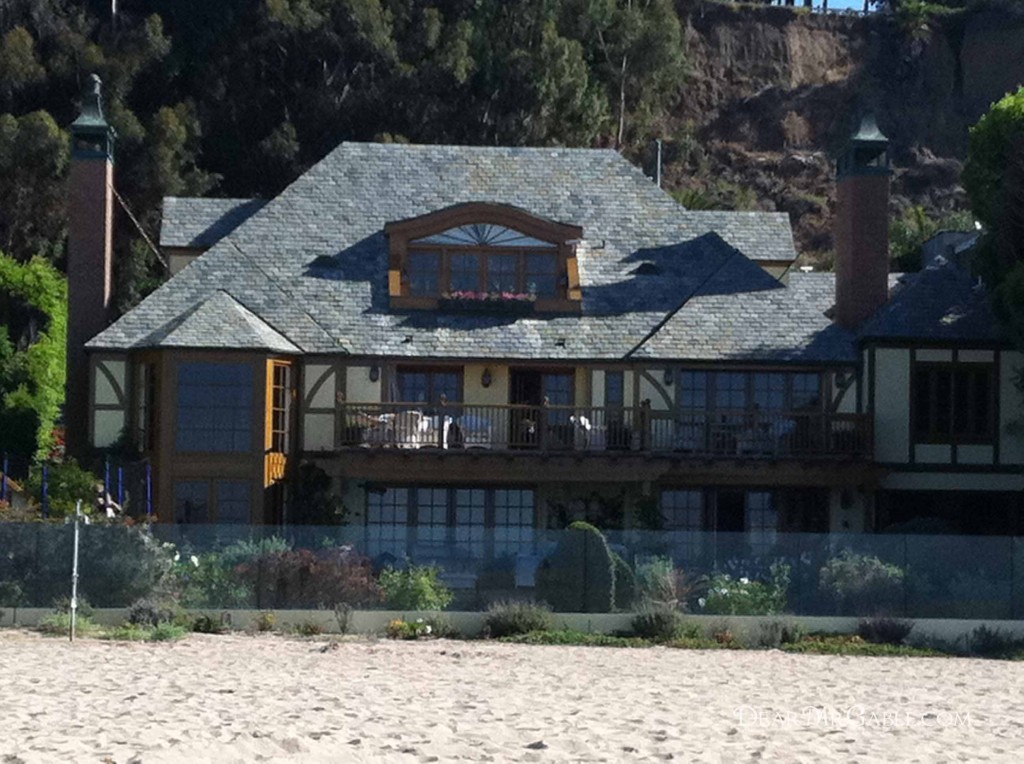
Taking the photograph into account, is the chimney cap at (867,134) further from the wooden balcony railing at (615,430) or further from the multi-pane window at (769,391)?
the wooden balcony railing at (615,430)

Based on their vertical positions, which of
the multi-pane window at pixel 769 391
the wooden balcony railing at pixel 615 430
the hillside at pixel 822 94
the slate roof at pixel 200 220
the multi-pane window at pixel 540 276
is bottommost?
the wooden balcony railing at pixel 615 430

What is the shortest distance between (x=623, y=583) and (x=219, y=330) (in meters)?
10.2

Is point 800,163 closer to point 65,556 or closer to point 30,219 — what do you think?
point 30,219

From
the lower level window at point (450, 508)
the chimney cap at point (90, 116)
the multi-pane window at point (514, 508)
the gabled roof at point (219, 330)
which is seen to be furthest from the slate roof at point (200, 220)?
the multi-pane window at point (514, 508)

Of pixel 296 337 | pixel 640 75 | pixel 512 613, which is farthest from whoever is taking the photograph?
pixel 640 75

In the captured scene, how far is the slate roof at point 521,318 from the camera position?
3772 centimetres

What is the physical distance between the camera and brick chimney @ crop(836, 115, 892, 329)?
126 feet

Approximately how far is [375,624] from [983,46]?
203 feet

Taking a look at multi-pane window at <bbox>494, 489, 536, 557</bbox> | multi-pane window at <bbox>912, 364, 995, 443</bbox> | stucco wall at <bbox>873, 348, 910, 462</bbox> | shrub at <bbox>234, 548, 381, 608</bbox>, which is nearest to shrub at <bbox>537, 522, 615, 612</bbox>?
shrub at <bbox>234, 548, 381, 608</bbox>

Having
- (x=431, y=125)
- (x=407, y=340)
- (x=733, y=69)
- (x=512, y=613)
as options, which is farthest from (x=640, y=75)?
(x=512, y=613)

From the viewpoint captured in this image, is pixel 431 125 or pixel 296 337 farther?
pixel 431 125

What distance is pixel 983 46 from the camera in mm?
84000

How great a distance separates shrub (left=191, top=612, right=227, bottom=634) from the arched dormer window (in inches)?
411

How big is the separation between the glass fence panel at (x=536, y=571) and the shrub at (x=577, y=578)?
0.02m
